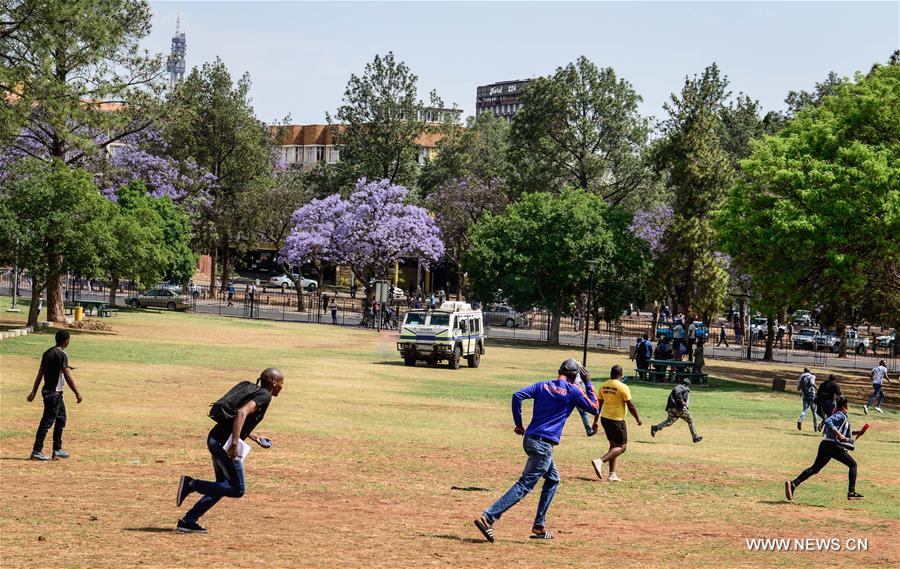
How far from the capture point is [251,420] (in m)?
11.7

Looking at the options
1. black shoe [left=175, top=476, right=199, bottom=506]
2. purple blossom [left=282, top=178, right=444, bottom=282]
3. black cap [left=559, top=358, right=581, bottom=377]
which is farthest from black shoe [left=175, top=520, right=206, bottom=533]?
purple blossom [left=282, top=178, right=444, bottom=282]

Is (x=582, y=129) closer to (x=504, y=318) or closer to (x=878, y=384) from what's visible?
(x=504, y=318)

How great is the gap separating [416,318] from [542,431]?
1250 inches

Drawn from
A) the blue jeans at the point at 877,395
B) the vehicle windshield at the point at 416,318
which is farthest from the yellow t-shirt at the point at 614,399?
the vehicle windshield at the point at 416,318

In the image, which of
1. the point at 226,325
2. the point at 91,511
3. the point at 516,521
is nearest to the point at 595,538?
the point at 516,521

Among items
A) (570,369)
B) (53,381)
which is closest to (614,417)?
(570,369)

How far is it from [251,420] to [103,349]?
3203 centimetres

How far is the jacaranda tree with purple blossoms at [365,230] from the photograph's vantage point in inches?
3300

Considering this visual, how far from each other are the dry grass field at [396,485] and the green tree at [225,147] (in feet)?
178

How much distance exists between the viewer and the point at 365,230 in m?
84.0

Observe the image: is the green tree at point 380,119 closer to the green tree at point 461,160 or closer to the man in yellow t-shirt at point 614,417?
the green tree at point 461,160

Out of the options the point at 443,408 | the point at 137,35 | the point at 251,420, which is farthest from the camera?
the point at 137,35

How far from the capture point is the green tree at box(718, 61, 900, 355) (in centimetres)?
4194

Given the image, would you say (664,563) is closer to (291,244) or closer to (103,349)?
(103,349)
